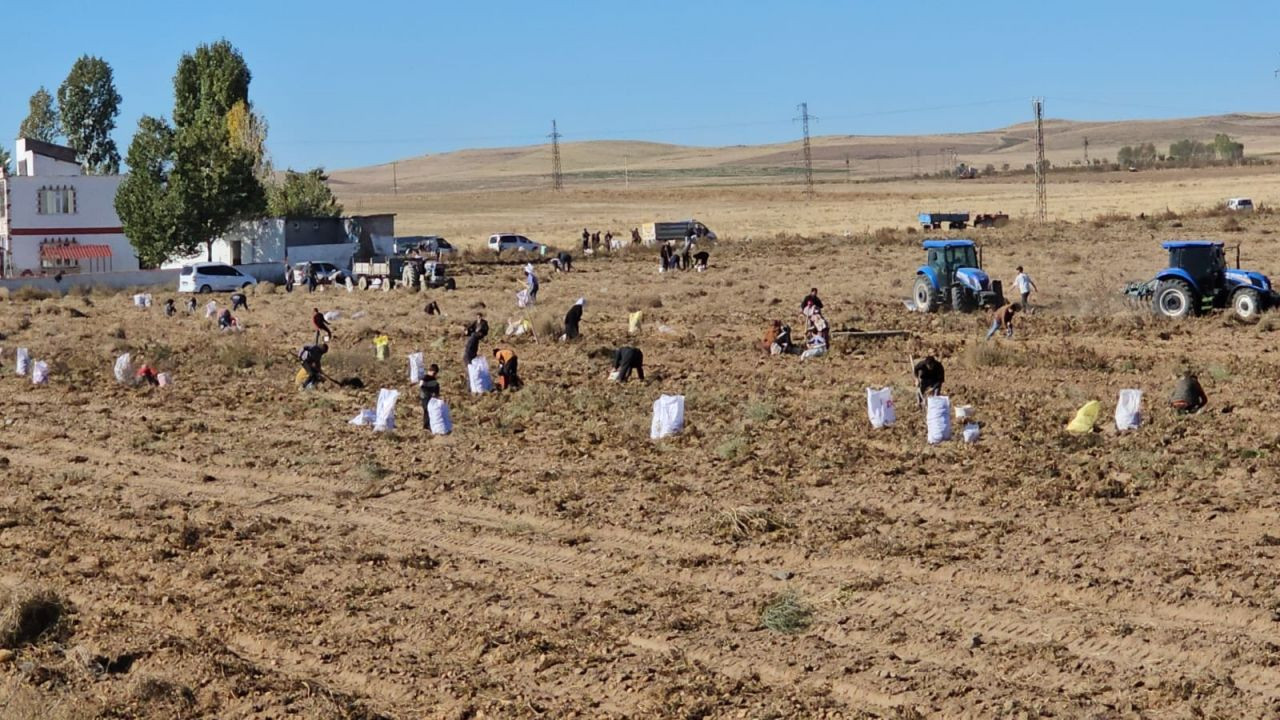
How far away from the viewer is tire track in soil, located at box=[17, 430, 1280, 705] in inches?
389

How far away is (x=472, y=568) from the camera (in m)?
12.6

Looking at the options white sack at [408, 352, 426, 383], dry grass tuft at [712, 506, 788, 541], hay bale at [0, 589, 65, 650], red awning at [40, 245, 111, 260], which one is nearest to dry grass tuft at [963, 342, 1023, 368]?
white sack at [408, 352, 426, 383]

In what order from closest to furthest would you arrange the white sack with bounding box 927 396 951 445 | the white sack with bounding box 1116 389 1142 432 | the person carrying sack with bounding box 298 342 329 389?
1. the white sack with bounding box 927 396 951 445
2. the white sack with bounding box 1116 389 1142 432
3. the person carrying sack with bounding box 298 342 329 389

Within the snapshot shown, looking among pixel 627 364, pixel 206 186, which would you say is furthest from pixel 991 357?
pixel 206 186

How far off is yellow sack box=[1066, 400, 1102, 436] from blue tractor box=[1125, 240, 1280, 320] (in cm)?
1063

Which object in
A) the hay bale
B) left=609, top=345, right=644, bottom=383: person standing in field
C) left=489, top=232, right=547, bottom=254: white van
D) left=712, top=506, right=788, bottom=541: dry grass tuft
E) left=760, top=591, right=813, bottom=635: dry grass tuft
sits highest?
left=489, top=232, right=547, bottom=254: white van

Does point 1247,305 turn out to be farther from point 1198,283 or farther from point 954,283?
point 954,283

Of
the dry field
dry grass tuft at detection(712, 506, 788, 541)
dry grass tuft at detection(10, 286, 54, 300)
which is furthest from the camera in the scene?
dry grass tuft at detection(10, 286, 54, 300)

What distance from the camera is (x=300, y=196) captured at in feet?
205

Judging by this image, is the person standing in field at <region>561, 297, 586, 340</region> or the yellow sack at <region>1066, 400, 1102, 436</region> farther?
the person standing in field at <region>561, 297, 586, 340</region>

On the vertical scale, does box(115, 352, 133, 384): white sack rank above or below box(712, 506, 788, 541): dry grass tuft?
Result: above

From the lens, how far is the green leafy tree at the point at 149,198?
51438mm

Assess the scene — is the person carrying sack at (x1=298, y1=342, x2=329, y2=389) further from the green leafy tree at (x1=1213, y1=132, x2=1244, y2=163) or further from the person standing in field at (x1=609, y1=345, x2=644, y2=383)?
the green leafy tree at (x1=1213, y1=132, x2=1244, y2=163)

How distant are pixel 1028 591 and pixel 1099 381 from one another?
10187mm
